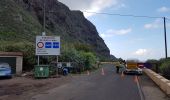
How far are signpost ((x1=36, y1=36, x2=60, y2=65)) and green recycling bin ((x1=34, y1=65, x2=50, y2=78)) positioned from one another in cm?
305

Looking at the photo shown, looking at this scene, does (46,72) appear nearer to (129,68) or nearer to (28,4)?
(129,68)

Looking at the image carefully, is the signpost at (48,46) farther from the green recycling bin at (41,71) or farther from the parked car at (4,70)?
the parked car at (4,70)

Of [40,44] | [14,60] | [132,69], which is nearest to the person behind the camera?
[14,60]

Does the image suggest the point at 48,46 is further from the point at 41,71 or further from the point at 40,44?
the point at 41,71

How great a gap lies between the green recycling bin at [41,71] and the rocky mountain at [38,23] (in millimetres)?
29957

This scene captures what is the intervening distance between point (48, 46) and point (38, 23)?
53853 mm

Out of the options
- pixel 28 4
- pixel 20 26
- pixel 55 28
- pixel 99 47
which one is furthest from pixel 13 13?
pixel 99 47

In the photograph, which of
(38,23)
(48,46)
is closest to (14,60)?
(48,46)

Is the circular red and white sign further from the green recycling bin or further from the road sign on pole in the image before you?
the green recycling bin

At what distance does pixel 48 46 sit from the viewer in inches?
1384

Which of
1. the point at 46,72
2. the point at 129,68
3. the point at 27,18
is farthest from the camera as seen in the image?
the point at 27,18

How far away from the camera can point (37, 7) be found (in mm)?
101250

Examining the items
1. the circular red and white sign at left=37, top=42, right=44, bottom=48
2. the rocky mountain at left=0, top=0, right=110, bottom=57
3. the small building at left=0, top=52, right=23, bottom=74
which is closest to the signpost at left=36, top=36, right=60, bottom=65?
the circular red and white sign at left=37, top=42, right=44, bottom=48

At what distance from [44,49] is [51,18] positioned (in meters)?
72.6
